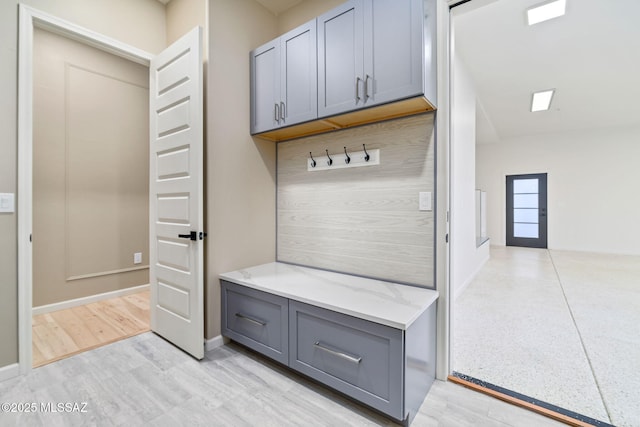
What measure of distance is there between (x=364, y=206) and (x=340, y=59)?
101cm

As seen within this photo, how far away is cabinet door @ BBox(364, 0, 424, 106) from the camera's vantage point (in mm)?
1607

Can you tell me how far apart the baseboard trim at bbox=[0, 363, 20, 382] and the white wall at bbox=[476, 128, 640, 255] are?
9011 mm

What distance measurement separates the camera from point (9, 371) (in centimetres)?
183

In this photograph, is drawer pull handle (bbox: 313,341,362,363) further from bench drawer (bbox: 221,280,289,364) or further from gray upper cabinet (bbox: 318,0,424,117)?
gray upper cabinet (bbox: 318,0,424,117)

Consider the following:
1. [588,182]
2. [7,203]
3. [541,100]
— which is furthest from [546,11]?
[588,182]

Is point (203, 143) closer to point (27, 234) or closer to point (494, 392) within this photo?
point (27, 234)

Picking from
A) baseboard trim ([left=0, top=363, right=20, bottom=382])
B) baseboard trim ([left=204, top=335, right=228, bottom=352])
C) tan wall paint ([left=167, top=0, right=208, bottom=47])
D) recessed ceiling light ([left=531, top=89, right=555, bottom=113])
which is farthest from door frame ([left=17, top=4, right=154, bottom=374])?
recessed ceiling light ([left=531, top=89, right=555, bottom=113])

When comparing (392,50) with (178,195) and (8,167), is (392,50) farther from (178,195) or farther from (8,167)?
(8,167)

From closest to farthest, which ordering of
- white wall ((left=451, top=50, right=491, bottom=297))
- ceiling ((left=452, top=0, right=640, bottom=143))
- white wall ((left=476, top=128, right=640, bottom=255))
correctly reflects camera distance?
ceiling ((left=452, top=0, right=640, bottom=143)) → white wall ((left=451, top=50, right=491, bottom=297)) → white wall ((left=476, top=128, right=640, bottom=255))

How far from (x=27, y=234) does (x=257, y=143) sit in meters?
1.68

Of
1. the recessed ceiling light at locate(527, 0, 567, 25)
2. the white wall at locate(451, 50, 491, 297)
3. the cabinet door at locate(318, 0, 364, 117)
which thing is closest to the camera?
the cabinet door at locate(318, 0, 364, 117)

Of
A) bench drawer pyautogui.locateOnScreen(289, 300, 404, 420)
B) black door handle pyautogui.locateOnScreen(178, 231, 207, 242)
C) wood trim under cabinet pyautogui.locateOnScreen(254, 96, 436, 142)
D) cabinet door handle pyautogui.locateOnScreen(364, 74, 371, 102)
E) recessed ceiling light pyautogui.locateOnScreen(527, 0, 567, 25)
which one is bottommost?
bench drawer pyautogui.locateOnScreen(289, 300, 404, 420)

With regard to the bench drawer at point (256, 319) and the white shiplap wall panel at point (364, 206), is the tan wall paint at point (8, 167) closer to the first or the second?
the bench drawer at point (256, 319)

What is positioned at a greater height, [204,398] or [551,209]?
[551,209]
